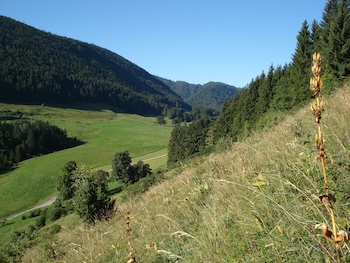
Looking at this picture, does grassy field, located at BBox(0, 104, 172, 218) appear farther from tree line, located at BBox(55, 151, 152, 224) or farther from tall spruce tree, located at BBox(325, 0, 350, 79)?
tall spruce tree, located at BBox(325, 0, 350, 79)

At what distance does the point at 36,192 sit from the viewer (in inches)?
2867

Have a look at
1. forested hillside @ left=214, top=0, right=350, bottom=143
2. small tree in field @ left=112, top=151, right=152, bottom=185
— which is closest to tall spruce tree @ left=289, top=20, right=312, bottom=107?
forested hillside @ left=214, top=0, right=350, bottom=143

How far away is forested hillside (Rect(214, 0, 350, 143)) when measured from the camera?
92.4 ft

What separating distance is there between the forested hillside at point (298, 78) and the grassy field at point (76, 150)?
31504mm

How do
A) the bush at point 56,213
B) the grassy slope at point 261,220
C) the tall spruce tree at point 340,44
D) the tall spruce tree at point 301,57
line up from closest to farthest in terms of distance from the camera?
the grassy slope at point 261,220, the tall spruce tree at point 340,44, the tall spruce tree at point 301,57, the bush at point 56,213

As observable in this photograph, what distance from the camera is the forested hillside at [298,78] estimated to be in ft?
92.4

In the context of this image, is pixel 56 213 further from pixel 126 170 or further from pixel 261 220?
pixel 261 220

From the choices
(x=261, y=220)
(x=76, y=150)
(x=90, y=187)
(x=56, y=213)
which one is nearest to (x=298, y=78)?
(x=90, y=187)

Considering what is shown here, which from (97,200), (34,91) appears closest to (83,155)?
(97,200)

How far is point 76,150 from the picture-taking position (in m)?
104

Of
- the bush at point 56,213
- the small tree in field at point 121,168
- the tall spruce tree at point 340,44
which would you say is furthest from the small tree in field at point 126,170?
the tall spruce tree at point 340,44

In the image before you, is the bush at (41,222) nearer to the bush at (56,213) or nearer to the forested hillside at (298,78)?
the bush at (56,213)

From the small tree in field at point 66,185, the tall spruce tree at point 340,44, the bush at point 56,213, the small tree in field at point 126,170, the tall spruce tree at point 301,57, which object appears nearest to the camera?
the tall spruce tree at point 340,44

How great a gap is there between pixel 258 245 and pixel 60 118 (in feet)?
536
